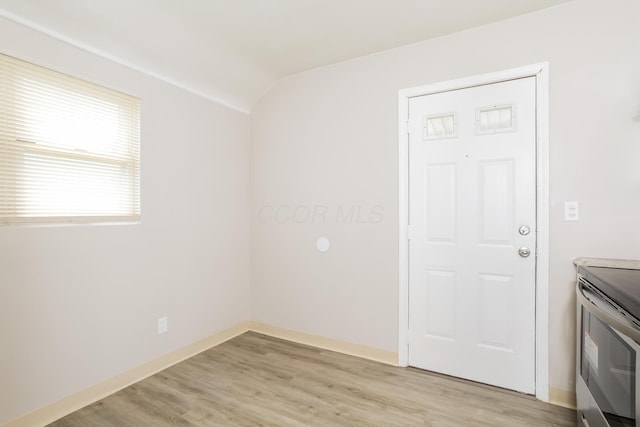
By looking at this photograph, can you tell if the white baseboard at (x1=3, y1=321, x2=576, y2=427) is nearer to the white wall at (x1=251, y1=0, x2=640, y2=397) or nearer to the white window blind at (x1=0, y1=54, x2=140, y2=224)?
the white wall at (x1=251, y1=0, x2=640, y2=397)

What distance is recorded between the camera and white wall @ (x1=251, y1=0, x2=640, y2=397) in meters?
1.99

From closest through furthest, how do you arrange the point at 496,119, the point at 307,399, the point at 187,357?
the point at 307,399 < the point at 496,119 < the point at 187,357

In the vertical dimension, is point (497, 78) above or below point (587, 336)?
above

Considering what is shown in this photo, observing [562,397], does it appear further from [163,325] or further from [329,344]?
[163,325]

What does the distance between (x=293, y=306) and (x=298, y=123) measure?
1848mm

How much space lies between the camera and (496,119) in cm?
233

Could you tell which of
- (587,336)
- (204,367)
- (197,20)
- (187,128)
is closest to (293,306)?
(204,367)

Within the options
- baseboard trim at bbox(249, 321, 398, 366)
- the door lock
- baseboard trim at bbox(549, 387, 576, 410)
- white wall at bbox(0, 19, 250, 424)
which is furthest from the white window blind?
baseboard trim at bbox(549, 387, 576, 410)

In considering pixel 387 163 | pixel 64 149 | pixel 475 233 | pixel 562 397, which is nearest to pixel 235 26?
pixel 64 149

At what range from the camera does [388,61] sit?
2.72 meters

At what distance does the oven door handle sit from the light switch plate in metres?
0.61

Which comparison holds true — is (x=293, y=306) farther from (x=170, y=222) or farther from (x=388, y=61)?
(x=388, y=61)

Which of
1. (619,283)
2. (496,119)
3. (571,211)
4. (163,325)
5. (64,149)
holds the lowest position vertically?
(163,325)

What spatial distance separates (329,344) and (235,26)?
2.79 metres
